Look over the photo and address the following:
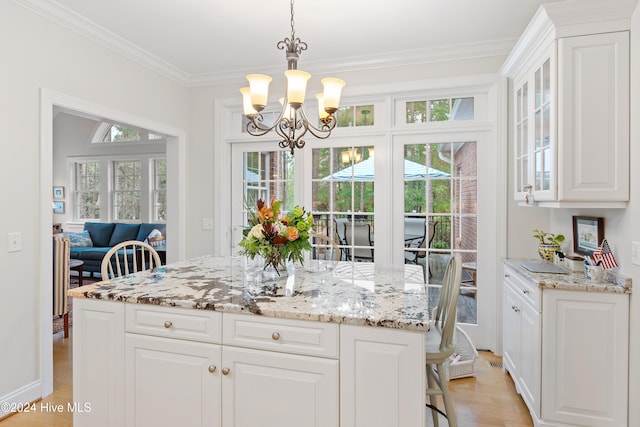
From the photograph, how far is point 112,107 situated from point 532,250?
381cm

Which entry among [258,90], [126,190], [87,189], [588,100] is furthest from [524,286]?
[87,189]

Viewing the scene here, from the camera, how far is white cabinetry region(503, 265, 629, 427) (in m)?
2.03

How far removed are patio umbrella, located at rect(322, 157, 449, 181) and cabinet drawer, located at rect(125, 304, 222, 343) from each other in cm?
245

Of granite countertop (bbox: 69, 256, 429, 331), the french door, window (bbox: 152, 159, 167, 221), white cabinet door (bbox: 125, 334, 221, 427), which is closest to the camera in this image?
granite countertop (bbox: 69, 256, 429, 331)

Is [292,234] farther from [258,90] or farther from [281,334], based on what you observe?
[258,90]

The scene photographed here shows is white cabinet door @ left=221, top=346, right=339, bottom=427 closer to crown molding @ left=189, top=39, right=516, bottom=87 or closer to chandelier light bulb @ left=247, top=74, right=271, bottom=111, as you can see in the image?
chandelier light bulb @ left=247, top=74, right=271, bottom=111

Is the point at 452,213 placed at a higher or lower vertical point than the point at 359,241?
higher

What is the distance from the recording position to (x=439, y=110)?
355 cm

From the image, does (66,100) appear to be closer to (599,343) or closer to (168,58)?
(168,58)

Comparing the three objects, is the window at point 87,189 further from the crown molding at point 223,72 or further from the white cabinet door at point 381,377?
the white cabinet door at point 381,377

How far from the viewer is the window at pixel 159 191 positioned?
690 centimetres

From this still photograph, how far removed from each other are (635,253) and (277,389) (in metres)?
1.97

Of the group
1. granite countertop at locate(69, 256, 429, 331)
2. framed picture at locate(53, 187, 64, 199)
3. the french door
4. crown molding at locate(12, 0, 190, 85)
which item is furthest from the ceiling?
framed picture at locate(53, 187, 64, 199)

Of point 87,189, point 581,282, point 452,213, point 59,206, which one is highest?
point 87,189
